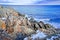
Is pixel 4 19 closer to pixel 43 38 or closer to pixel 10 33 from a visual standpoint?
pixel 10 33

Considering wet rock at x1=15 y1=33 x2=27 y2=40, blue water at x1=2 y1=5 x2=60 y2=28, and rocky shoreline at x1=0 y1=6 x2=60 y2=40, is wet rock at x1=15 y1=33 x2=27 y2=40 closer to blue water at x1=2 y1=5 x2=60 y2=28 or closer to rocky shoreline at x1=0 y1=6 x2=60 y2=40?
rocky shoreline at x1=0 y1=6 x2=60 y2=40

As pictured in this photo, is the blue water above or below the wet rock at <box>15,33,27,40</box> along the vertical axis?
above

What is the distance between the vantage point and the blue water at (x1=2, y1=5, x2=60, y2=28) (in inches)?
77.2

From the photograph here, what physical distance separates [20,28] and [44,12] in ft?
1.45

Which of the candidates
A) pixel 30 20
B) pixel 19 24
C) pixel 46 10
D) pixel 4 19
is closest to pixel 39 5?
pixel 46 10

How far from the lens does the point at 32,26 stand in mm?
1970

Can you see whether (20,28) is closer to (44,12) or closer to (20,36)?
(20,36)

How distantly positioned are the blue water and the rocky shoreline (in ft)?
0.23

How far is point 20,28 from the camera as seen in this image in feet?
6.46

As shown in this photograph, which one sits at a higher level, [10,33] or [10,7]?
[10,7]

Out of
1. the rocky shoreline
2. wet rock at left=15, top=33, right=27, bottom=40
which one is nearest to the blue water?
the rocky shoreline

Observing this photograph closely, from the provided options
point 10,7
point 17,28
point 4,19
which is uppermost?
point 10,7

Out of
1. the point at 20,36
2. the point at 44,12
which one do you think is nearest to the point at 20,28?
the point at 20,36

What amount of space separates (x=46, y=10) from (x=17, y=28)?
1.72 ft
